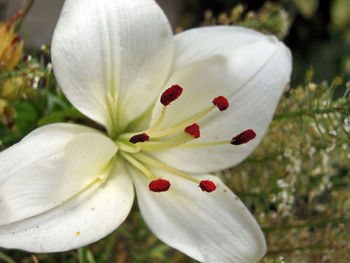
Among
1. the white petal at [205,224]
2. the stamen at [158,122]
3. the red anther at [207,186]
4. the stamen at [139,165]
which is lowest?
the white petal at [205,224]

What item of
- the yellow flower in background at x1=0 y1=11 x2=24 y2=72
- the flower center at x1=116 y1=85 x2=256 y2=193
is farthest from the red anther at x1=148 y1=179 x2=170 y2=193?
the yellow flower in background at x1=0 y1=11 x2=24 y2=72

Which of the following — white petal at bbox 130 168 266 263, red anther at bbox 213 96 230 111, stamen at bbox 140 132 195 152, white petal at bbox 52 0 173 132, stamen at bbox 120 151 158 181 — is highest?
white petal at bbox 52 0 173 132

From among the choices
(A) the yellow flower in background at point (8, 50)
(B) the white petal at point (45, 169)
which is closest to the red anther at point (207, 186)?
(B) the white petal at point (45, 169)

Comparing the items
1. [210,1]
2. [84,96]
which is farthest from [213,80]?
[210,1]

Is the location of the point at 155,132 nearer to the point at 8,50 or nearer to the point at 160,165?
the point at 160,165

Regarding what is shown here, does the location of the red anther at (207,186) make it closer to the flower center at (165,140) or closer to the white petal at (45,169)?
the flower center at (165,140)

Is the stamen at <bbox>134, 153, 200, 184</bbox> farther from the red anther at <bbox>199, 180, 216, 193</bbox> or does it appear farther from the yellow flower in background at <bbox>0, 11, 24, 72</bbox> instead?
the yellow flower in background at <bbox>0, 11, 24, 72</bbox>

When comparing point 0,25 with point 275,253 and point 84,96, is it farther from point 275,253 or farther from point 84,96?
point 275,253
